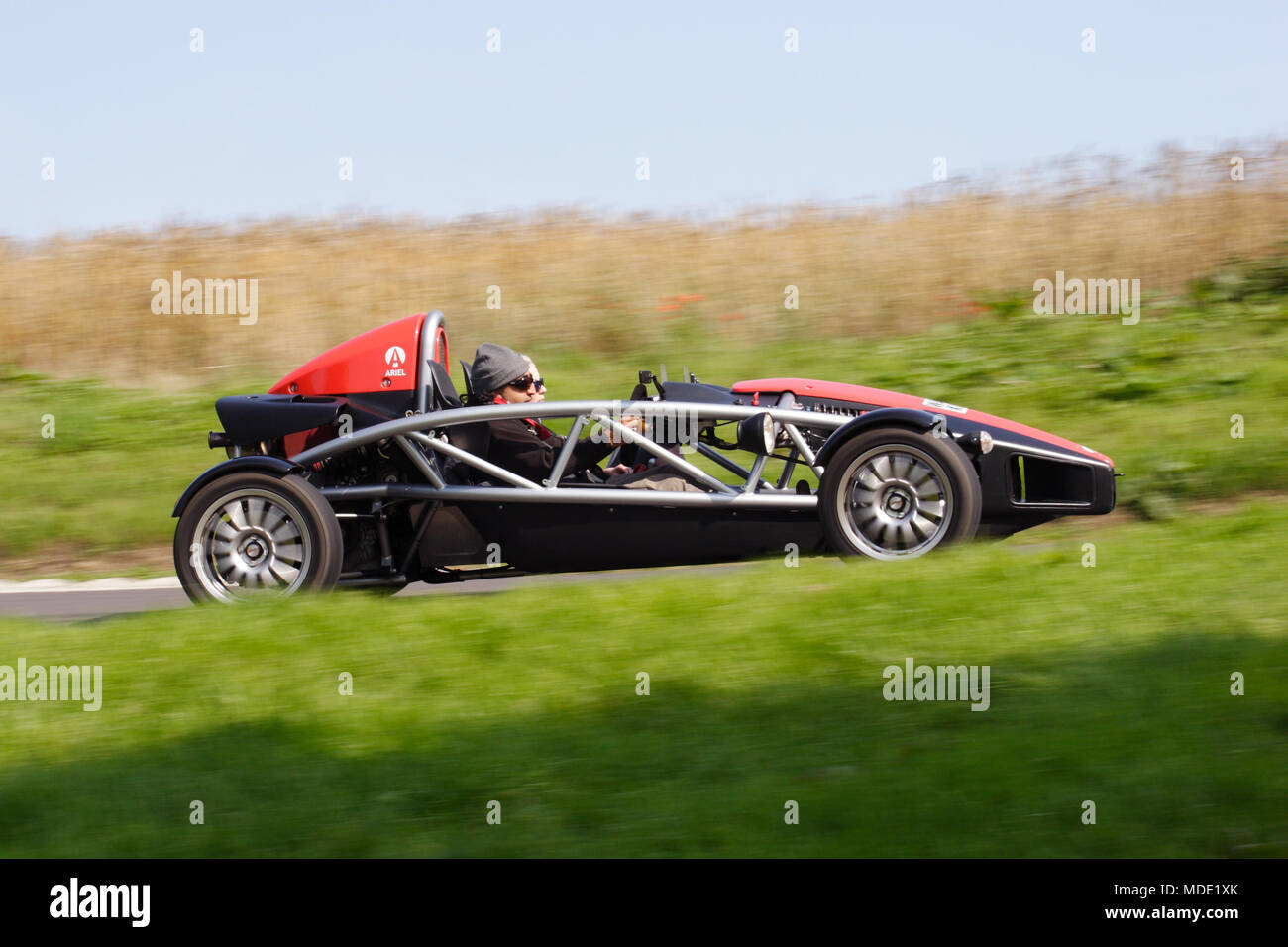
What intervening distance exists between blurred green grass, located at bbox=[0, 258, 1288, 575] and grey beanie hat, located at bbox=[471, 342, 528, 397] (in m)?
4.28

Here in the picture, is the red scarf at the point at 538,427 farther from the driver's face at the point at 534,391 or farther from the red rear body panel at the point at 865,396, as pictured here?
the red rear body panel at the point at 865,396

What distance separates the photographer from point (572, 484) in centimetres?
659

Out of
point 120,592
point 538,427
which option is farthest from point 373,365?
point 120,592

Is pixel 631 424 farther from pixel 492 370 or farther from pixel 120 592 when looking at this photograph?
pixel 120 592

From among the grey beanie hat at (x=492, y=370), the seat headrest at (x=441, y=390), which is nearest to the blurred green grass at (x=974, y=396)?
the seat headrest at (x=441, y=390)

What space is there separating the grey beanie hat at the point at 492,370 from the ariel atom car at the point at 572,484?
178 mm

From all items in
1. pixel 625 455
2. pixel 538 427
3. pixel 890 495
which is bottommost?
pixel 890 495

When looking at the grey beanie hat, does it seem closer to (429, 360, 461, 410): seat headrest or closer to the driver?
the driver

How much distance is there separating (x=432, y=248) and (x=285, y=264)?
183 cm

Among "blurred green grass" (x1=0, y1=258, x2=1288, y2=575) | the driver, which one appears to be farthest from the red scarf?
"blurred green grass" (x1=0, y1=258, x2=1288, y2=575)

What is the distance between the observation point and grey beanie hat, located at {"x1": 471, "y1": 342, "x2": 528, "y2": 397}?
22.5 feet

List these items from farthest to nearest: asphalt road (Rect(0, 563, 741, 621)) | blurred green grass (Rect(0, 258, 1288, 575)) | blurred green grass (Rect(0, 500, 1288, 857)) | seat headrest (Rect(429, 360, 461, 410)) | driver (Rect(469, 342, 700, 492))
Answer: blurred green grass (Rect(0, 258, 1288, 575)) → asphalt road (Rect(0, 563, 741, 621)) → seat headrest (Rect(429, 360, 461, 410)) → driver (Rect(469, 342, 700, 492)) → blurred green grass (Rect(0, 500, 1288, 857))

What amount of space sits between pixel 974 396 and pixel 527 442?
20.0 feet
